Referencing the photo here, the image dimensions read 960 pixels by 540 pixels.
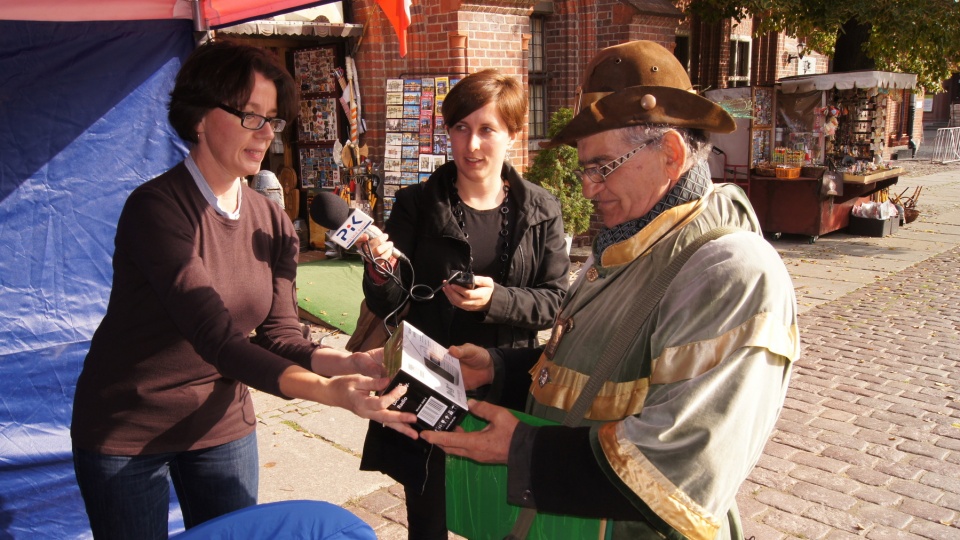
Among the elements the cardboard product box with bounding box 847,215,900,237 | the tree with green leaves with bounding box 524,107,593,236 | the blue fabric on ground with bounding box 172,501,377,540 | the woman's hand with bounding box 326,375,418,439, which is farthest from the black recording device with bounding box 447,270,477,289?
the cardboard product box with bounding box 847,215,900,237

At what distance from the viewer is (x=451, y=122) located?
2.93 meters

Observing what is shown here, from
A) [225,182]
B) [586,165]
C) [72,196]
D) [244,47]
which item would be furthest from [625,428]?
[72,196]

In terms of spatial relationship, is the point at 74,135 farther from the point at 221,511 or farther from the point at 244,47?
the point at 221,511

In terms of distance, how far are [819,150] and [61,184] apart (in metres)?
12.0

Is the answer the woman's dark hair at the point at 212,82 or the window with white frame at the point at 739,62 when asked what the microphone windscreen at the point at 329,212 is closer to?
the woman's dark hair at the point at 212,82

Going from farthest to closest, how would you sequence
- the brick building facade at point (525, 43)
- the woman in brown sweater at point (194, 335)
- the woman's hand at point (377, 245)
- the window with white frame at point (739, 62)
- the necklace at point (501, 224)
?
the window with white frame at point (739, 62) → the brick building facade at point (525, 43) → the necklace at point (501, 224) → the woman's hand at point (377, 245) → the woman in brown sweater at point (194, 335)

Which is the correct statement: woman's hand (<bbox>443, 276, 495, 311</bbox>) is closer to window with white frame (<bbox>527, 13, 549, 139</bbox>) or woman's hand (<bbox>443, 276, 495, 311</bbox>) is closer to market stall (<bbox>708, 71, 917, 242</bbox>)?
window with white frame (<bbox>527, 13, 549, 139</bbox>)

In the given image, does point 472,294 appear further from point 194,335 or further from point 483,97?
point 194,335

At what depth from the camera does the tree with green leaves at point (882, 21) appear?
1131 cm

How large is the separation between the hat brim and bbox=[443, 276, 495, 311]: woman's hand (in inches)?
38.1

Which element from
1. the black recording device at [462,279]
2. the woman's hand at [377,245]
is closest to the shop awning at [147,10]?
the woman's hand at [377,245]

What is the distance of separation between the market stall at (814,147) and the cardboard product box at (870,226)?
0.20m

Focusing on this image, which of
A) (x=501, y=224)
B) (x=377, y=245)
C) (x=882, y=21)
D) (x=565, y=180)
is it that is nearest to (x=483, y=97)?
(x=501, y=224)

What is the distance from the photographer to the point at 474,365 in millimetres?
2271
